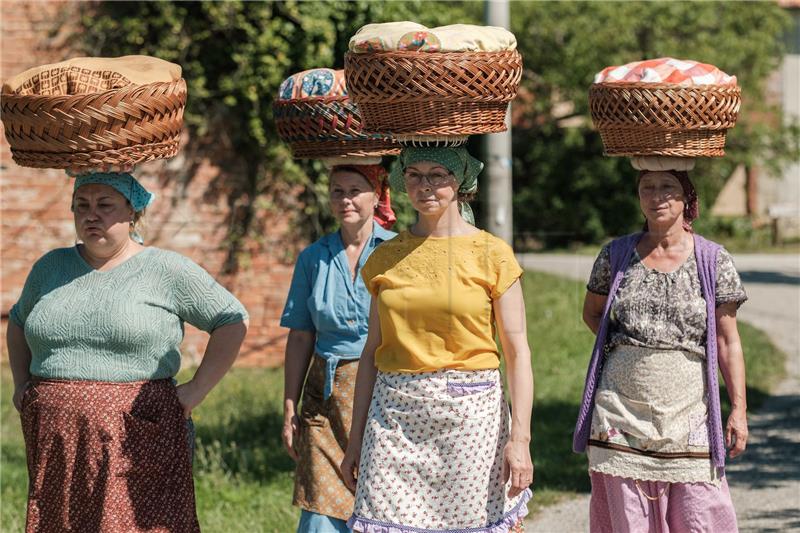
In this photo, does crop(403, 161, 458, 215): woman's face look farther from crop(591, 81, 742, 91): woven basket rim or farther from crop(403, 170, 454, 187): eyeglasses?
crop(591, 81, 742, 91): woven basket rim

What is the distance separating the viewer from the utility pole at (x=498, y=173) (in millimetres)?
7754

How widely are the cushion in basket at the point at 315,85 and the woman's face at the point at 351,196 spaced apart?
325mm

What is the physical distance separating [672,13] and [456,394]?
68.0 ft

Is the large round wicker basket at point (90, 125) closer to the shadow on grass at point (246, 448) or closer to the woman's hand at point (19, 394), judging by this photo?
the woman's hand at point (19, 394)

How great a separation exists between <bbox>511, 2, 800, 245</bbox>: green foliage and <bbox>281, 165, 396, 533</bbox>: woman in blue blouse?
59.9ft

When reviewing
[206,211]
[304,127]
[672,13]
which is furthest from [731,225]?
[304,127]

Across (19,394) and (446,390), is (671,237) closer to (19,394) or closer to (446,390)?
(446,390)

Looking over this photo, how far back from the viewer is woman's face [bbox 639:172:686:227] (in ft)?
15.6

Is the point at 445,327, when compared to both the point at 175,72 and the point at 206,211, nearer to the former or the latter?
the point at 175,72

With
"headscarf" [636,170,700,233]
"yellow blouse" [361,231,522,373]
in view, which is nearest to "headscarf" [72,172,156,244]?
"yellow blouse" [361,231,522,373]

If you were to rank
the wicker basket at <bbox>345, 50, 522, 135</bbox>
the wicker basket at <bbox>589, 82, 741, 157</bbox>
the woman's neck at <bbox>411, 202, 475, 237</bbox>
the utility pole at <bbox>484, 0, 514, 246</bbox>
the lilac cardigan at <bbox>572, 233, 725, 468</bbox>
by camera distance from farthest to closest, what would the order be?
the utility pole at <bbox>484, 0, 514, 246</bbox>, the lilac cardigan at <bbox>572, 233, 725, 468</bbox>, the wicker basket at <bbox>589, 82, 741, 157</bbox>, the woman's neck at <bbox>411, 202, 475, 237</bbox>, the wicker basket at <bbox>345, 50, 522, 135</bbox>

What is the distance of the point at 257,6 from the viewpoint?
33.7 ft

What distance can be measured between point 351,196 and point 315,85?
481 millimetres

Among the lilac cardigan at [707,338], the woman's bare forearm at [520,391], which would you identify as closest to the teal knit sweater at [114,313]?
the woman's bare forearm at [520,391]
